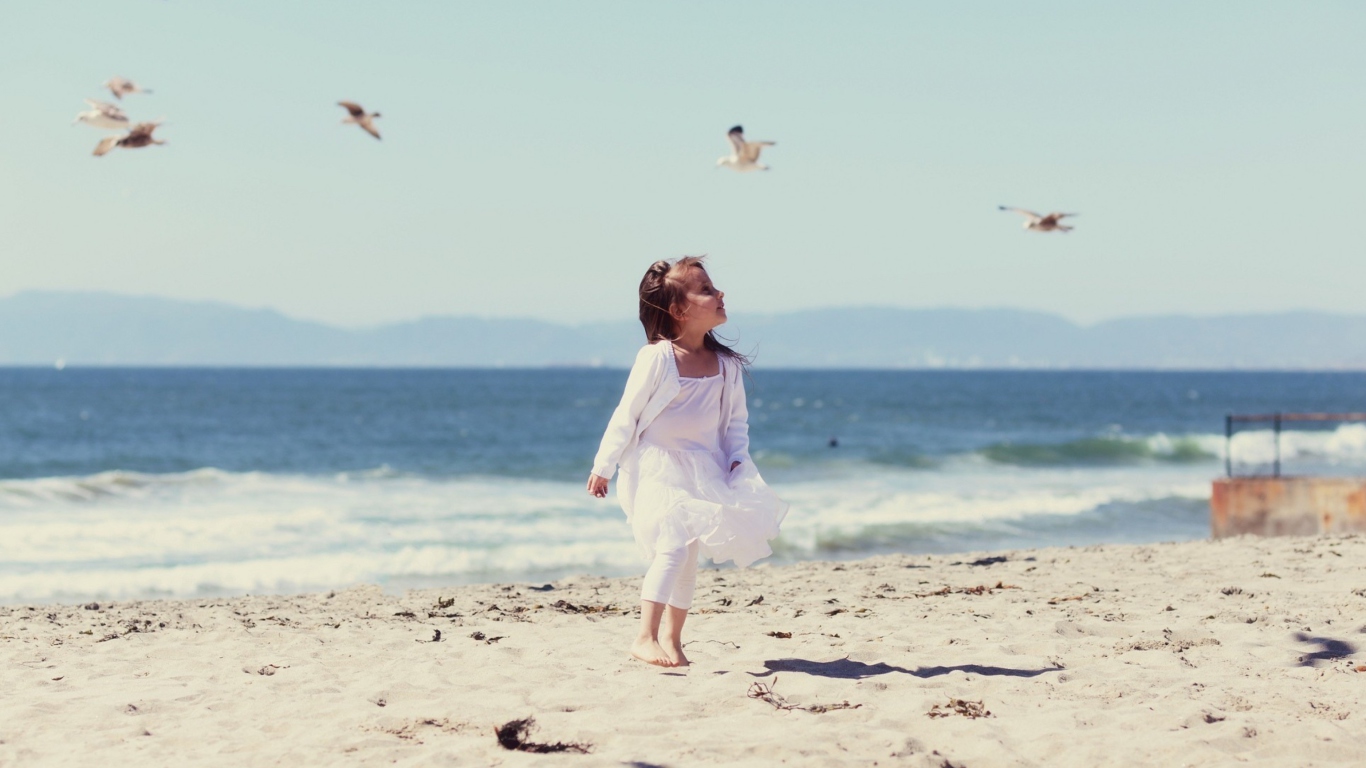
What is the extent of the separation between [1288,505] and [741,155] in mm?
7038

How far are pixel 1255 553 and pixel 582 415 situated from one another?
51.6 metres

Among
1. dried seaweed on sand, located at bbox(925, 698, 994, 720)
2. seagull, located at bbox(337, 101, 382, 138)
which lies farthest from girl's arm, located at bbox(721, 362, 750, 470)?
seagull, located at bbox(337, 101, 382, 138)

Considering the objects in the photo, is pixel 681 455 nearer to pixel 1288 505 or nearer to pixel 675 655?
pixel 675 655

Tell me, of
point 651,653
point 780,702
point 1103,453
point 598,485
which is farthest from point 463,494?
point 1103,453

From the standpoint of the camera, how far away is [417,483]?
24.3m

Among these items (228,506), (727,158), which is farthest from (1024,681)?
(228,506)

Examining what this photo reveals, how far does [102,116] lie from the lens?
28.3ft

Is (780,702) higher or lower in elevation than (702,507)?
lower

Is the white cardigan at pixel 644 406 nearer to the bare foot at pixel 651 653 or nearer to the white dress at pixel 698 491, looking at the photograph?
the white dress at pixel 698 491

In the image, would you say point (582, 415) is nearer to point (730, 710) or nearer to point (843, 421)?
point (843, 421)

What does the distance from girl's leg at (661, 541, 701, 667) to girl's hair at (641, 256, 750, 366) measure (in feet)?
2.74

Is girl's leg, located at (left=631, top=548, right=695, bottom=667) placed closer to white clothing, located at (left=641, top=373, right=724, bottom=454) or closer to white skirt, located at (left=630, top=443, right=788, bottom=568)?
white skirt, located at (left=630, top=443, right=788, bottom=568)

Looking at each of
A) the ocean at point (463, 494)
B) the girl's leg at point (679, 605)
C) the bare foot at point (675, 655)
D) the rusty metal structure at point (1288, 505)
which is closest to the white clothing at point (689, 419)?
the girl's leg at point (679, 605)

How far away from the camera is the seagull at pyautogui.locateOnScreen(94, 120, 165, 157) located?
28.5 feet
